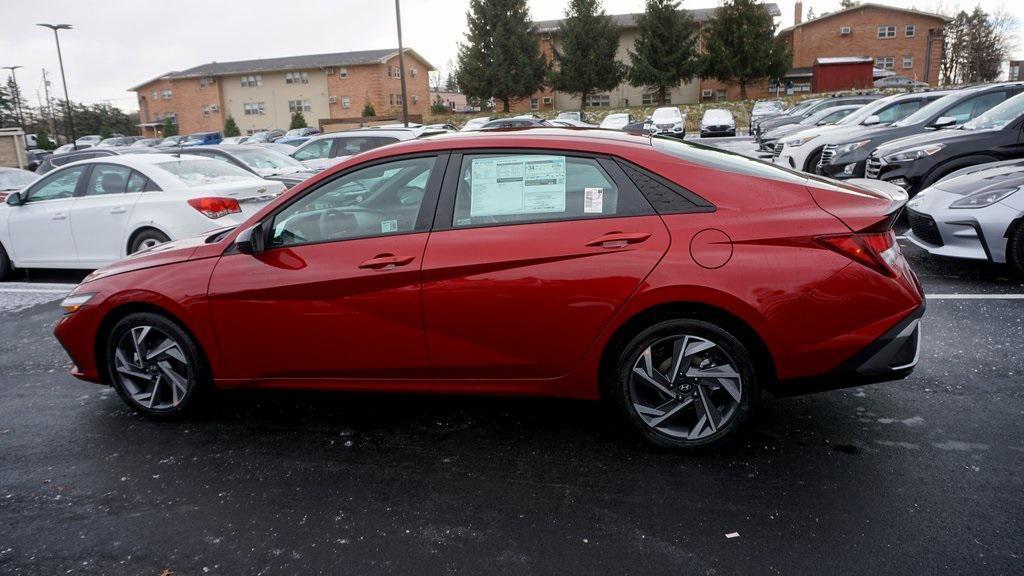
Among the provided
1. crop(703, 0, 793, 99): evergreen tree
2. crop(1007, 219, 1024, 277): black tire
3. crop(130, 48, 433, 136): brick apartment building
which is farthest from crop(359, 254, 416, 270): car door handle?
crop(130, 48, 433, 136): brick apartment building

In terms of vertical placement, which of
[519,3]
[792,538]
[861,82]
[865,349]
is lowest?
[792,538]

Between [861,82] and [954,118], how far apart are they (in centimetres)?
4549

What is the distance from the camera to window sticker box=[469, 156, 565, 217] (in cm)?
355

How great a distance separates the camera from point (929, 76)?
57312 mm

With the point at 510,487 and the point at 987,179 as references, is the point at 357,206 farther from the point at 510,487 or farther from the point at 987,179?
the point at 987,179

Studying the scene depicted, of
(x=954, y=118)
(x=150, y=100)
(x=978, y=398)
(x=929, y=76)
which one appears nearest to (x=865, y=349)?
(x=978, y=398)

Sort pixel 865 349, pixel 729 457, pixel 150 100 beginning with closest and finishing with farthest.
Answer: pixel 865 349
pixel 729 457
pixel 150 100

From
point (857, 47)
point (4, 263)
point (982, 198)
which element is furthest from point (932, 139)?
point (857, 47)

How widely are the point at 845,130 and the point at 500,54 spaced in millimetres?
40771

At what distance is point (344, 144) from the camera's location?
13.2 metres

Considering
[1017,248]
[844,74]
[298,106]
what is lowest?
[1017,248]

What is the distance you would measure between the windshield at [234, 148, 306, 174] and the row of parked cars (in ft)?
27.0

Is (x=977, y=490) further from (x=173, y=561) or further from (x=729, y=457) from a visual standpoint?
(x=173, y=561)

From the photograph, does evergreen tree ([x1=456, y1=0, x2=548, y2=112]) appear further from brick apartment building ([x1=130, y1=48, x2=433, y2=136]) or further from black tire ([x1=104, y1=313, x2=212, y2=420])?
black tire ([x1=104, y1=313, x2=212, y2=420])
